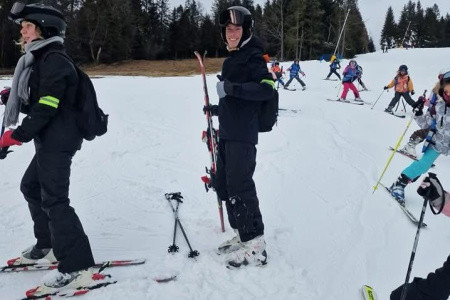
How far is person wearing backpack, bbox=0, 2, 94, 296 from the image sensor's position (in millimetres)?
2809

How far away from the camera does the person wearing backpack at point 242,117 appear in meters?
3.28

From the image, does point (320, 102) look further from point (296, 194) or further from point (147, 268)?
point (147, 268)

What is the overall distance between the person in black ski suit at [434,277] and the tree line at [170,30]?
1630 inches

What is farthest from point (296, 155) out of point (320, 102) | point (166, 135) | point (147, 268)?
point (320, 102)

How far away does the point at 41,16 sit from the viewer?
287 centimetres

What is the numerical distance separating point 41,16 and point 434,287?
3.58m

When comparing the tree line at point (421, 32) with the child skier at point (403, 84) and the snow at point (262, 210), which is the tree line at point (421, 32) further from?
the snow at point (262, 210)

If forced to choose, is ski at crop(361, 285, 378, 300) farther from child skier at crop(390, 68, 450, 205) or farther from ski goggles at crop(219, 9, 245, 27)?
ski goggles at crop(219, 9, 245, 27)

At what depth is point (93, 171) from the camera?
5930 mm

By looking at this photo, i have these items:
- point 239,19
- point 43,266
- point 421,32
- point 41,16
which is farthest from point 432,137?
point 421,32

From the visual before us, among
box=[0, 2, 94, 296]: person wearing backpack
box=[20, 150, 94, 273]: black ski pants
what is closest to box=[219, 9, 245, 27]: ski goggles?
box=[0, 2, 94, 296]: person wearing backpack

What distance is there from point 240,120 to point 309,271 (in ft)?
5.19

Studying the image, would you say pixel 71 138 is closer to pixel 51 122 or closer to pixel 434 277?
pixel 51 122

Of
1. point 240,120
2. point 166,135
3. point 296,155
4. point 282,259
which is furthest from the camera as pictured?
point 166,135
